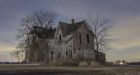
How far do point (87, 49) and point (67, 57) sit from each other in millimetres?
5686

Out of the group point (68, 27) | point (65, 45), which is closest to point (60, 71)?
point (65, 45)

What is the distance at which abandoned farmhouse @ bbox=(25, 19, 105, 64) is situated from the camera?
2482 inches

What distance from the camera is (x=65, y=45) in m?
64.8

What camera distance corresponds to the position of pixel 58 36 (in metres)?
67.1

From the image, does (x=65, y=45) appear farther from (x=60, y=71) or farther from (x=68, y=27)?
(x=60, y=71)

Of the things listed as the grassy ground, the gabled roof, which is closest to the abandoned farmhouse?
the gabled roof

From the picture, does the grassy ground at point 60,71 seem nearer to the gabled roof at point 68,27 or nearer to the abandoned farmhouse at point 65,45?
the abandoned farmhouse at point 65,45

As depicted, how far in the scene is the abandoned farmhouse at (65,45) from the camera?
63.0m

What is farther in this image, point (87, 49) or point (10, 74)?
point (87, 49)

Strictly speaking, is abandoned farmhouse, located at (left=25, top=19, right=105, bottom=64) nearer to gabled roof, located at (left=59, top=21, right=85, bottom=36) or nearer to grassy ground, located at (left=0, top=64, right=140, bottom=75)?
gabled roof, located at (left=59, top=21, right=85, bottom=36)

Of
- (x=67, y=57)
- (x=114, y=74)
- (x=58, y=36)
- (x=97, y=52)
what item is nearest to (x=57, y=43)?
(x=58, y=36)

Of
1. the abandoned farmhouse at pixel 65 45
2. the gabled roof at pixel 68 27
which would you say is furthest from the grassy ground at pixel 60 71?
the gabled roof at pixel 68 27

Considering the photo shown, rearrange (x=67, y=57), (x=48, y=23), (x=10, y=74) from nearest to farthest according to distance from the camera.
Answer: (x=10, y=74) < (x=67, y=57) < (x=48, y=23)

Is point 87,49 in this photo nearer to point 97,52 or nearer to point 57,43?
point 97,52
